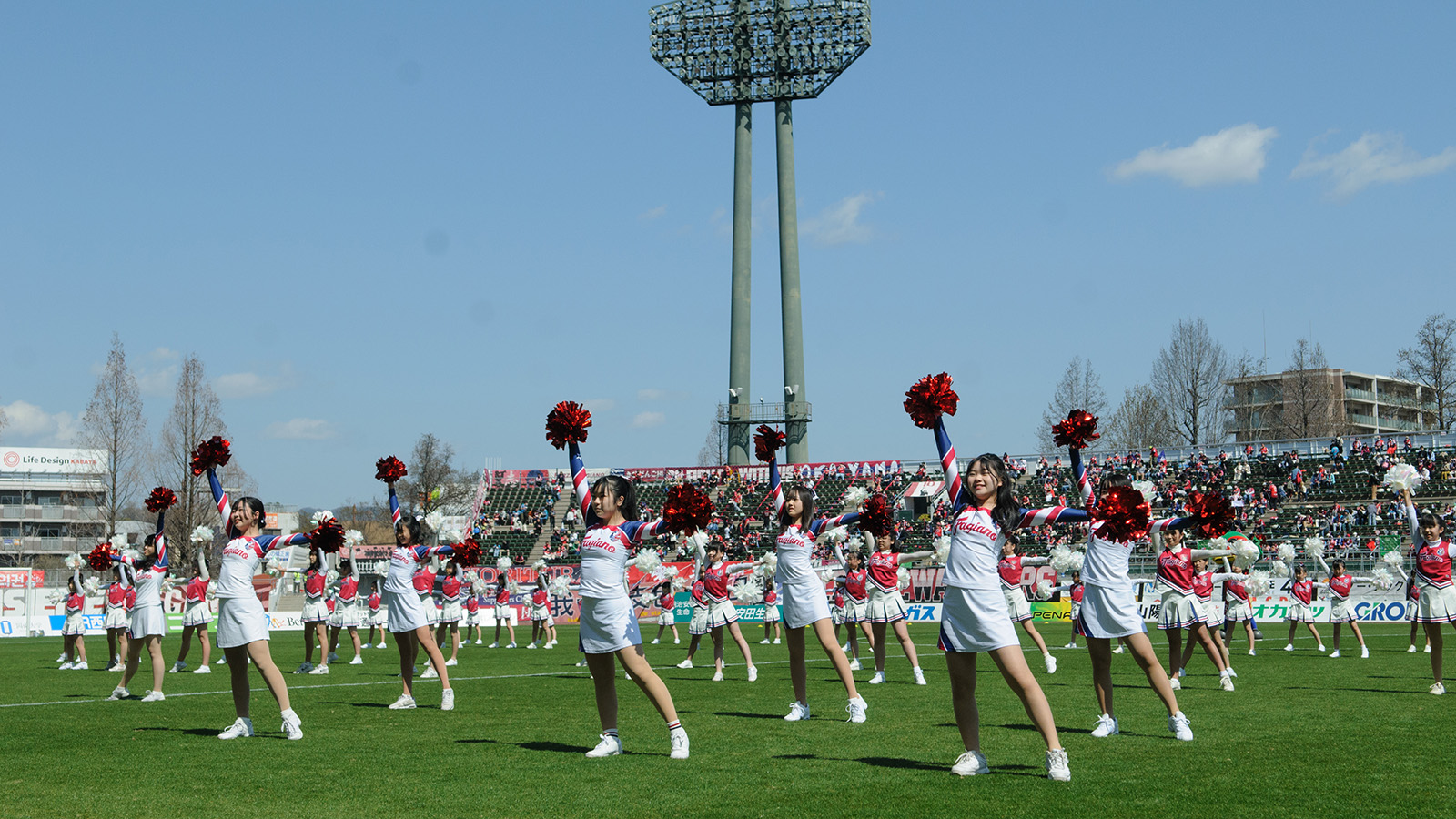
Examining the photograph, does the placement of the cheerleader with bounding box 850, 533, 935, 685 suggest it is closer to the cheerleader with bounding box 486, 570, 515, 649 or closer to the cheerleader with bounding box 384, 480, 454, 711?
the cheerleader with bounding box 384, 480, 454, 711

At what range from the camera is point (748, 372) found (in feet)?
172

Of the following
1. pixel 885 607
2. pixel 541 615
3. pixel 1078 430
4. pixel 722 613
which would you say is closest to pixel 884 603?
pixel 885 607

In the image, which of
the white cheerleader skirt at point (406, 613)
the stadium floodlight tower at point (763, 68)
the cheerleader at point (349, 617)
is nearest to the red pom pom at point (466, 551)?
the white cheerleader skirt at point (406, 613)

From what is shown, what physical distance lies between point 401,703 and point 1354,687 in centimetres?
1064

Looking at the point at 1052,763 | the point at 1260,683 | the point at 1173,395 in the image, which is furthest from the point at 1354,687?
the point at 1173,395

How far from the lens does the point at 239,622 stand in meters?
9.77

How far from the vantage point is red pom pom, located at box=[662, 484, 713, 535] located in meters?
8.21

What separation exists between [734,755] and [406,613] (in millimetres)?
4715

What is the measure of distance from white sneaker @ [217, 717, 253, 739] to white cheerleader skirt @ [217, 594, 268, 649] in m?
→ 0.65

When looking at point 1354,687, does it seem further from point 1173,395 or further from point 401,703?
point 1173,395

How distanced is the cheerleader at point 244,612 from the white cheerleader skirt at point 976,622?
5.34 m

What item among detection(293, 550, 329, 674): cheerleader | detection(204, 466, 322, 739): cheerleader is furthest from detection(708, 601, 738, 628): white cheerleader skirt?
detection(204, 466, 322, 739): cheerleader

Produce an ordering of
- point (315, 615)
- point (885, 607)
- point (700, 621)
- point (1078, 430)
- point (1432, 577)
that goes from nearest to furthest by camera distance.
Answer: point (1078, 430) < point (1432, 577) < point (885, 607) < point (700, 621) < point (315, 615)

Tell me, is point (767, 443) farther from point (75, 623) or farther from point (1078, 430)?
point (75, 623)
